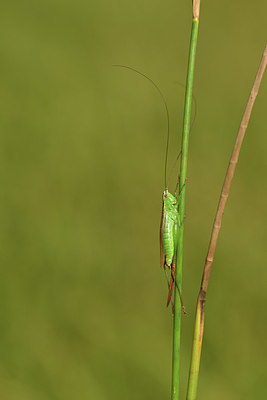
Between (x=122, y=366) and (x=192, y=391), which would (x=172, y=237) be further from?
(x=122, y=366)

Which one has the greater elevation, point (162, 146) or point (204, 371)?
point (162, 146)

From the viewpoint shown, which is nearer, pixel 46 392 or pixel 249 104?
pixel 249 104

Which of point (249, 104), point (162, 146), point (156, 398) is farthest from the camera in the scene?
point (162, 146)

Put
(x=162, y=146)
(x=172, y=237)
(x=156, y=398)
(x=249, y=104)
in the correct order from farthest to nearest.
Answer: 1. (x=162, y=146)
2. (x=156, y=398)
3. (x=172, y=237)
4. (x=249, y=104)

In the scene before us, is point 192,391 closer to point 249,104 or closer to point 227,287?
point 249,104

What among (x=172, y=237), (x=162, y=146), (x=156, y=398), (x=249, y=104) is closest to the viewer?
(x=249, y=104)

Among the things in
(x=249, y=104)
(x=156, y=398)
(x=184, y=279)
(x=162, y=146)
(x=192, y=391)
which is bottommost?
(x=156, y=398)

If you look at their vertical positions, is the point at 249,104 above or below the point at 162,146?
above

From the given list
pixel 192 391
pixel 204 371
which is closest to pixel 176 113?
pixel 204 371

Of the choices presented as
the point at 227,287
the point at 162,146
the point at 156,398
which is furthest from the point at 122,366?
the point at 162,146
